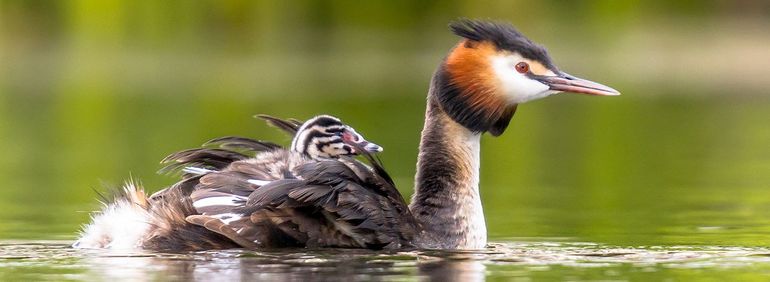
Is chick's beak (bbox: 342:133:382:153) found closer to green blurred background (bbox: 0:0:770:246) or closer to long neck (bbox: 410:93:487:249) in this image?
long neck (bbox: 410:93:487:249)

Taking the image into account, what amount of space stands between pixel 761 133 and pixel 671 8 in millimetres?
24495

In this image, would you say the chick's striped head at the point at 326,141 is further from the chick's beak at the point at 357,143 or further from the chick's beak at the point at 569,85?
the chick's beak at the point at 569,85

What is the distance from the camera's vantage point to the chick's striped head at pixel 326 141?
10500mm

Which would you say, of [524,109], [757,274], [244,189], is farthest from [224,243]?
[524,109]

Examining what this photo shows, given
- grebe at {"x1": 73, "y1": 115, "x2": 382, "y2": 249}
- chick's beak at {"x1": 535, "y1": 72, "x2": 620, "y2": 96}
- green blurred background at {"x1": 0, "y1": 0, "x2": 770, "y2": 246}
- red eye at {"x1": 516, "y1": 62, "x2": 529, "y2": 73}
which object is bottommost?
grebe at {"x1": 73, "y1": 115, "x2": 382, "y2": 249}

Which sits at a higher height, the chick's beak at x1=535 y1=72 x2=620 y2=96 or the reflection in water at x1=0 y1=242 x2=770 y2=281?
the chick's beak at x1=535 y1=72 x2=620 y2=96

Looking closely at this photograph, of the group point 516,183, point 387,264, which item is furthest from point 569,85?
point 516,183

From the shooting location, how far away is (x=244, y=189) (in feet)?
32.6

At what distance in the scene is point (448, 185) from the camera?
10461mm

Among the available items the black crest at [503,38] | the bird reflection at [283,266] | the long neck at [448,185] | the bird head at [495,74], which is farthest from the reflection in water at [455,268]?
the black crest at [503,38]

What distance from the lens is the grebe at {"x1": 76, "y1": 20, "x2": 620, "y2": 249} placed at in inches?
384

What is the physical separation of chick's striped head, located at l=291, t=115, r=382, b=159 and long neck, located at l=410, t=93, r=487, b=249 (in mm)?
323

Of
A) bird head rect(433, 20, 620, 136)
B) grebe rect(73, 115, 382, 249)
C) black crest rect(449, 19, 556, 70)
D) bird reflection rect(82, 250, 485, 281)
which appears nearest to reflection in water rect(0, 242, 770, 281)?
bird reflection rect(82, 250, 485, 281)

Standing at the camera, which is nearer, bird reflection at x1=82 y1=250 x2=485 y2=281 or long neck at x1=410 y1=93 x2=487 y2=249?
bird reflection at x1=82 y1=250 x2=485 y2=281
